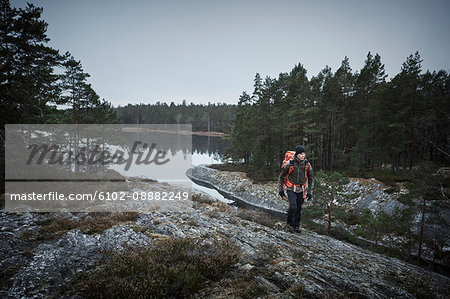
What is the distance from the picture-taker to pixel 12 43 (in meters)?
9.42

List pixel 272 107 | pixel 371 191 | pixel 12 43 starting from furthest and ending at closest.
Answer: pixel 272 107 → pixel 371 191 → pixel 12 43

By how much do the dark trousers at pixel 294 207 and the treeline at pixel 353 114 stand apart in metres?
15.4

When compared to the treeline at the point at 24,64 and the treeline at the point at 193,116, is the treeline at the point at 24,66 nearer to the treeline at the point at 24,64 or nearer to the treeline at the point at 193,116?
the treeline at the point at 24,64

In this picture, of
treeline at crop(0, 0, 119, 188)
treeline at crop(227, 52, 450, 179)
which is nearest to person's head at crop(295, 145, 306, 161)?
treeline at crop(0, 0, 119, 188)

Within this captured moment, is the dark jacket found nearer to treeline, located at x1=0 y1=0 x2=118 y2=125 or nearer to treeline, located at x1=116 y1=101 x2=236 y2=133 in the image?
treeline, located at x1=0 y1=0 x2=118 y2=125

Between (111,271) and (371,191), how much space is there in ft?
72.3

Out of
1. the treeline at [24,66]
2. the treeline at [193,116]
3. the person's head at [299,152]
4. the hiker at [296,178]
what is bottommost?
the hiker at [296,178]

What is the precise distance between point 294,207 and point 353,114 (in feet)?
87.0

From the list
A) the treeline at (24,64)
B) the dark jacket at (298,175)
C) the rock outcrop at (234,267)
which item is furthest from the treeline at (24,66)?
the dark jacket at (298,175)

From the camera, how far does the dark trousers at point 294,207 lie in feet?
25.3

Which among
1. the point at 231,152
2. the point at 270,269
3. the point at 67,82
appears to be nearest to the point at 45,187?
the point at 270,269

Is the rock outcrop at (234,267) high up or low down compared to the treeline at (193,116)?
down

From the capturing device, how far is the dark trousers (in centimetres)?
770

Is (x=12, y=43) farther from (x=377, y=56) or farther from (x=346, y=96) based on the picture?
(x=377, y=56)
